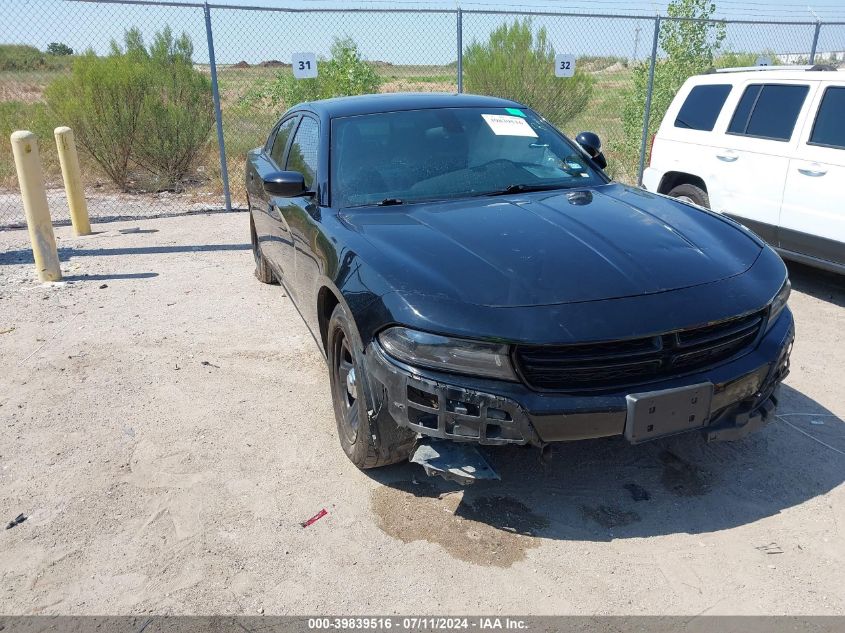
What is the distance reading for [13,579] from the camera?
279 cm

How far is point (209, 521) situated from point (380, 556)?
0.80 metres

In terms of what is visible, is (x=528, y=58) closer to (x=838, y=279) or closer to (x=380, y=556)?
(x=838, y=279)

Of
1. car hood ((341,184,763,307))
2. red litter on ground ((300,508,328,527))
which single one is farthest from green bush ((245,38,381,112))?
red litter on ground ((300,508,328,527))

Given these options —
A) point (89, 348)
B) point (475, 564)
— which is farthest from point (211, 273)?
point (475, 564)

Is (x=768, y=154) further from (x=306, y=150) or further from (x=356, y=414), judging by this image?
(x=356, y=414)

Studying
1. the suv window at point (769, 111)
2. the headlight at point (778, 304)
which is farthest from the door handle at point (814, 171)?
the headlight at point (778, 304)

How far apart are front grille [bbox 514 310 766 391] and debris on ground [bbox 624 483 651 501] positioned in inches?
27.6

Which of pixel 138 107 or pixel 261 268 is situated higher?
pixel 138 107

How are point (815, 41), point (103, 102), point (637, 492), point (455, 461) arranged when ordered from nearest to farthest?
point (455, 461) → point (637, 492) → point (103, 102) → point (815, 41)

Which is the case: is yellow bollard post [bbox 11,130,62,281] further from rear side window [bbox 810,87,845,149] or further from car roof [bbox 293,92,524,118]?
rear side window [bbox 810,87,845,149]

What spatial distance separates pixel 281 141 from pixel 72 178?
404 centimetres

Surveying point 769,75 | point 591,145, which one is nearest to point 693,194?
point 769,75

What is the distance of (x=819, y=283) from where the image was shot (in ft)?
20.7

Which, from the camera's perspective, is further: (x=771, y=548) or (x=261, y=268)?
(x=261, y=268)
